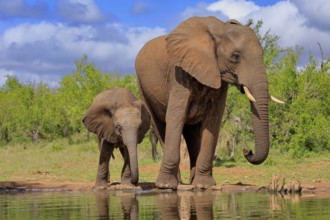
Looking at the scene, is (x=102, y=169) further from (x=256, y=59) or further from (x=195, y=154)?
(x=256, y=59)

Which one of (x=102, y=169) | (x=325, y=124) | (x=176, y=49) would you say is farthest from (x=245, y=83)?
(x=325, y=124)

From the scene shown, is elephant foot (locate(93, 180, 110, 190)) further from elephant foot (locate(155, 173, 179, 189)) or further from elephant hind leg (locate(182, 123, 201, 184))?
elephant foot (locate(155, 173, 179, 189))

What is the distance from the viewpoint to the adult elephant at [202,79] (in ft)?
34.1

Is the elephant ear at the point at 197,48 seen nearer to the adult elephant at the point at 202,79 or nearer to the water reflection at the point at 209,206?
the adult elephant at the point at 202,79

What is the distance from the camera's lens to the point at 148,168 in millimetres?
19984

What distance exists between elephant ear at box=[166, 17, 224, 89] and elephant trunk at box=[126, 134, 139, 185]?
5.78 feet

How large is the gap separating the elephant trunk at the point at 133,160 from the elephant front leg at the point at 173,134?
54 centimetres

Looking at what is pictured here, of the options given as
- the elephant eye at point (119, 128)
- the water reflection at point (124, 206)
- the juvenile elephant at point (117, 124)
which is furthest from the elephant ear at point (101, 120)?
the water reflection at point (124, 206)

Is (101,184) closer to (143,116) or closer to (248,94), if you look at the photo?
(143,116)

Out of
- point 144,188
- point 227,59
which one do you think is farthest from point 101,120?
point 227,59

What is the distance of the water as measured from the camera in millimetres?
7000

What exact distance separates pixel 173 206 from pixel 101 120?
18.9 feet

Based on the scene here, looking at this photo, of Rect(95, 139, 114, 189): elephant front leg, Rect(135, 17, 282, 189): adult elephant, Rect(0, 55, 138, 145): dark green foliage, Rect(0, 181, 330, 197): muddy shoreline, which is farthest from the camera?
Rect(0, 55, 138, 145): dark green foliage

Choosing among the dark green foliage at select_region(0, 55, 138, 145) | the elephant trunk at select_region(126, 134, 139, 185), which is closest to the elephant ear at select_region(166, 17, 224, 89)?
the elephant trunk at select_region(126, 134, 139, 185)
